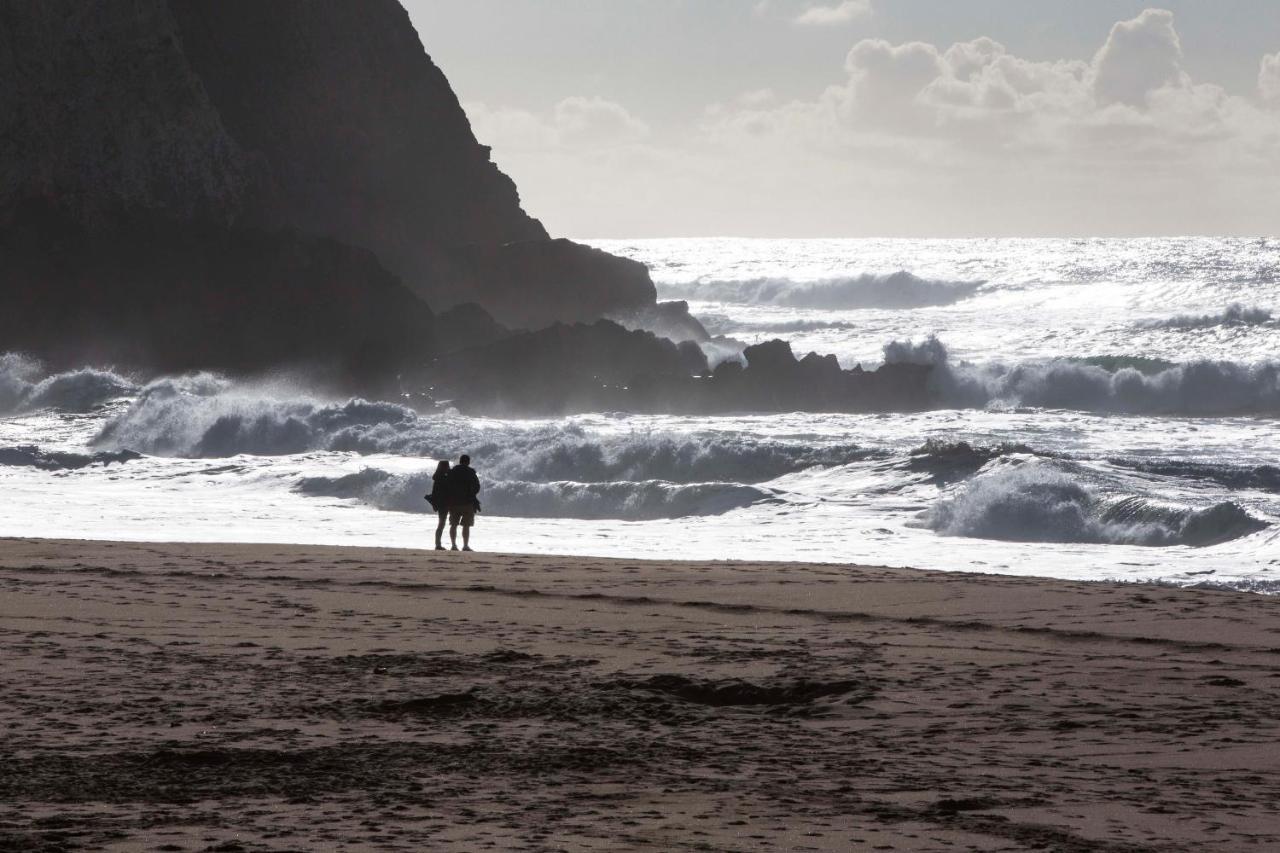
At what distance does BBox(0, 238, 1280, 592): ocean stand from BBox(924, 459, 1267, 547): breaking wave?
3cm

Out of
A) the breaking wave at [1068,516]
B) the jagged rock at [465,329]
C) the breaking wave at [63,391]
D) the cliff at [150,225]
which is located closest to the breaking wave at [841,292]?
the jagged rock at [465,329]

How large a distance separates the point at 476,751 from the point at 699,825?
1.39 m

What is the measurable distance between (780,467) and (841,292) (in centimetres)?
5402

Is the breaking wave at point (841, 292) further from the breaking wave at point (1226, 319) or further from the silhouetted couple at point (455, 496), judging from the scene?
the silhouetted couple at point (455, 496)

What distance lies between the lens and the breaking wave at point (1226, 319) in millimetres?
46812

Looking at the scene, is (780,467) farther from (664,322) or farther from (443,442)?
(664,322)

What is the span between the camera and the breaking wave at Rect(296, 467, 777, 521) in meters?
19.5

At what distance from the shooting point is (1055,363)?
1491 inches

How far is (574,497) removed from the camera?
20.2m

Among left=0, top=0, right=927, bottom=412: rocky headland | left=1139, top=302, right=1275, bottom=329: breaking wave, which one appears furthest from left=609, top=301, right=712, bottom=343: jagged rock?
left=1139, top=302, right=1275, bottom=329: breaking wave

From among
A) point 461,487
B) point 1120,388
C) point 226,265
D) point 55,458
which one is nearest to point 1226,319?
point 1120,388

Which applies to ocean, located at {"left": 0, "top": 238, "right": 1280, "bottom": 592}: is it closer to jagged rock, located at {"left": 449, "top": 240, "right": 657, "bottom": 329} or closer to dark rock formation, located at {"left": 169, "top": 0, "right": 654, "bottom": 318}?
jagged rock, located at {"left": 449, "top": 240, "right": 657, "bottom": 329}

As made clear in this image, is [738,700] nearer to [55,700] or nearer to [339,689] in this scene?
[339,689]

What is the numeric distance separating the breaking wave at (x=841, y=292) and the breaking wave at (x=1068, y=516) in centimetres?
5174
